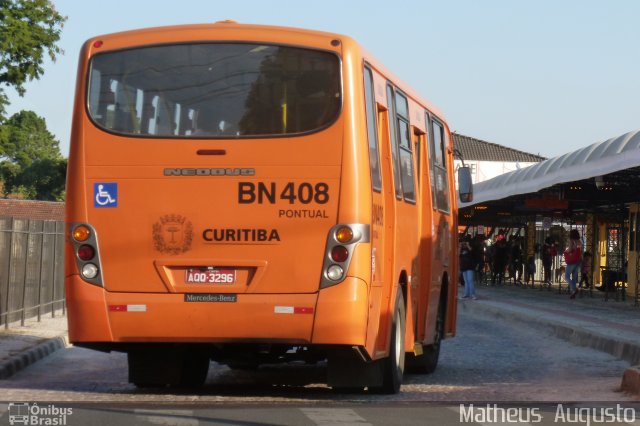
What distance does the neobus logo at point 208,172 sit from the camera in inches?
463

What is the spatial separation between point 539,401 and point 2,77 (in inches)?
1858

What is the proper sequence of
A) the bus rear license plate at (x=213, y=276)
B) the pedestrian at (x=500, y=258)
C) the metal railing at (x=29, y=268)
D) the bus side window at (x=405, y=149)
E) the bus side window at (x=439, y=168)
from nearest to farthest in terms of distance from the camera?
the bus rear license plate at (x=213, y=276)
the bus side window at (x=405, y=149)
the bus side window at (x=439, y=168)
the metal railing at (x=29, y=268)
the pedestrian at (x=500, y=258)

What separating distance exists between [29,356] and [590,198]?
24.5 m

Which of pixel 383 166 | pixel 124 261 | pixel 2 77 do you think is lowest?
pixel 124 261

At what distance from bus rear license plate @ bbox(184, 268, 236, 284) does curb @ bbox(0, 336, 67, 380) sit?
13.6 ft

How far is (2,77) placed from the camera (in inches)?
2232

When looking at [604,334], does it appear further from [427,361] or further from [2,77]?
[2,77]

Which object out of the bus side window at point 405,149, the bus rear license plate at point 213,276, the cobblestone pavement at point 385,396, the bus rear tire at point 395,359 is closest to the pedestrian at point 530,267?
the cobblestone pavement at point 385,396

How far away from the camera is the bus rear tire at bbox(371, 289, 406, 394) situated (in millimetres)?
12914

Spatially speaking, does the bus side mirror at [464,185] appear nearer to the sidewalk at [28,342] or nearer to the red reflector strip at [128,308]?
the sidewalk at [28,342]

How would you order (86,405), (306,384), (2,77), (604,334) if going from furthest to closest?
(2,77) → (604,334) → (306,384) → (86,405)

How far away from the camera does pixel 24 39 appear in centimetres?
5588

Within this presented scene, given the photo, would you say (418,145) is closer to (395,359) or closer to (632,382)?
(395,359)

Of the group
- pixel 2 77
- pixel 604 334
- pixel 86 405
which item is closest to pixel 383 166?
pixel 86 405
